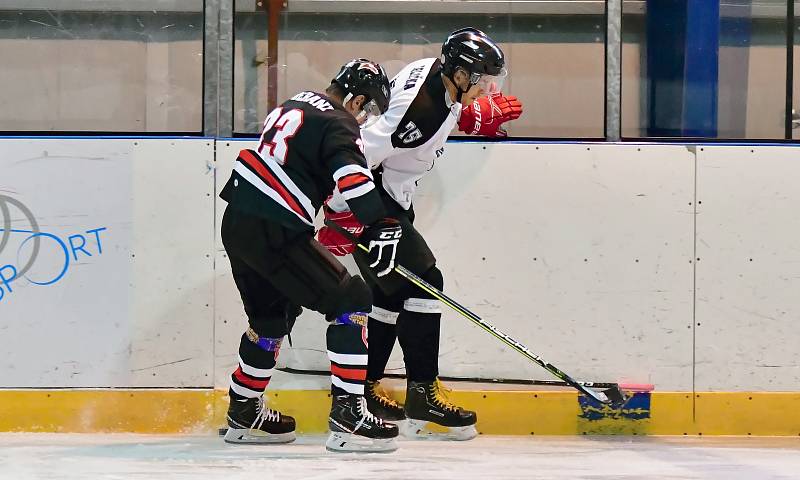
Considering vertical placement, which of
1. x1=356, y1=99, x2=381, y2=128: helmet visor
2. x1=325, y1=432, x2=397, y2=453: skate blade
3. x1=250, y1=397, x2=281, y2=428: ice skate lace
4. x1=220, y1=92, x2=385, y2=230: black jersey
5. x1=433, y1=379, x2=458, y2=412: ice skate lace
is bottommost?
x1=325, y1=432, x2=397, y2=453: skate blade

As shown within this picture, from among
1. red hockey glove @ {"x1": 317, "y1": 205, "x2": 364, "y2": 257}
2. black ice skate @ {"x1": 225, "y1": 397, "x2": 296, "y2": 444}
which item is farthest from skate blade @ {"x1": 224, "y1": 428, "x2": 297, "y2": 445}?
red hockey glove @ {"x1": 317, "y1": 205, "x2": 364, "y2": 257}

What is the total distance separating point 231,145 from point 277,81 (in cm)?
32

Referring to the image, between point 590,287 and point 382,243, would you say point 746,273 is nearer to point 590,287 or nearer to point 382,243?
point 590,287

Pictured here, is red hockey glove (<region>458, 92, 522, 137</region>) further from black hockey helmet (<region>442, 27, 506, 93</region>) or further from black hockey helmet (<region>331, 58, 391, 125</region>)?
black hockey helmet (<region>331, 58, 391, 125</region>)

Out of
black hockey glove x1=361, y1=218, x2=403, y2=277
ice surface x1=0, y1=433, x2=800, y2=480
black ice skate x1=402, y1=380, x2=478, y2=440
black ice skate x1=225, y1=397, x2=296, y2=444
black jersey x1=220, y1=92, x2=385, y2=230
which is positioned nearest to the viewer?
ice surface x1=0, y1=433, x2=800, y2=480

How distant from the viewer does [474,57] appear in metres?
4.10

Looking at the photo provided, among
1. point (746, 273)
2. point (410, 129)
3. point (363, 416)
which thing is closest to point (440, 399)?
point (363, 416)

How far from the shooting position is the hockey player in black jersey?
12.3 ft

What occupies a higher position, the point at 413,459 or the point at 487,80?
the point at 487,80

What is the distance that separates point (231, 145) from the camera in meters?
4.36

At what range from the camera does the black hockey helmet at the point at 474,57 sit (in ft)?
13.5

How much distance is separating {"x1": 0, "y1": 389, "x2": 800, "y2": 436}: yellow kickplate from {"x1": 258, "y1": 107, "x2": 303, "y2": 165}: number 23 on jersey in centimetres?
98

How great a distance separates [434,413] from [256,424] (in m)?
0.60

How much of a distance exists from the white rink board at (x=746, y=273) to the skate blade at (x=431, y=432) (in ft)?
2.85
